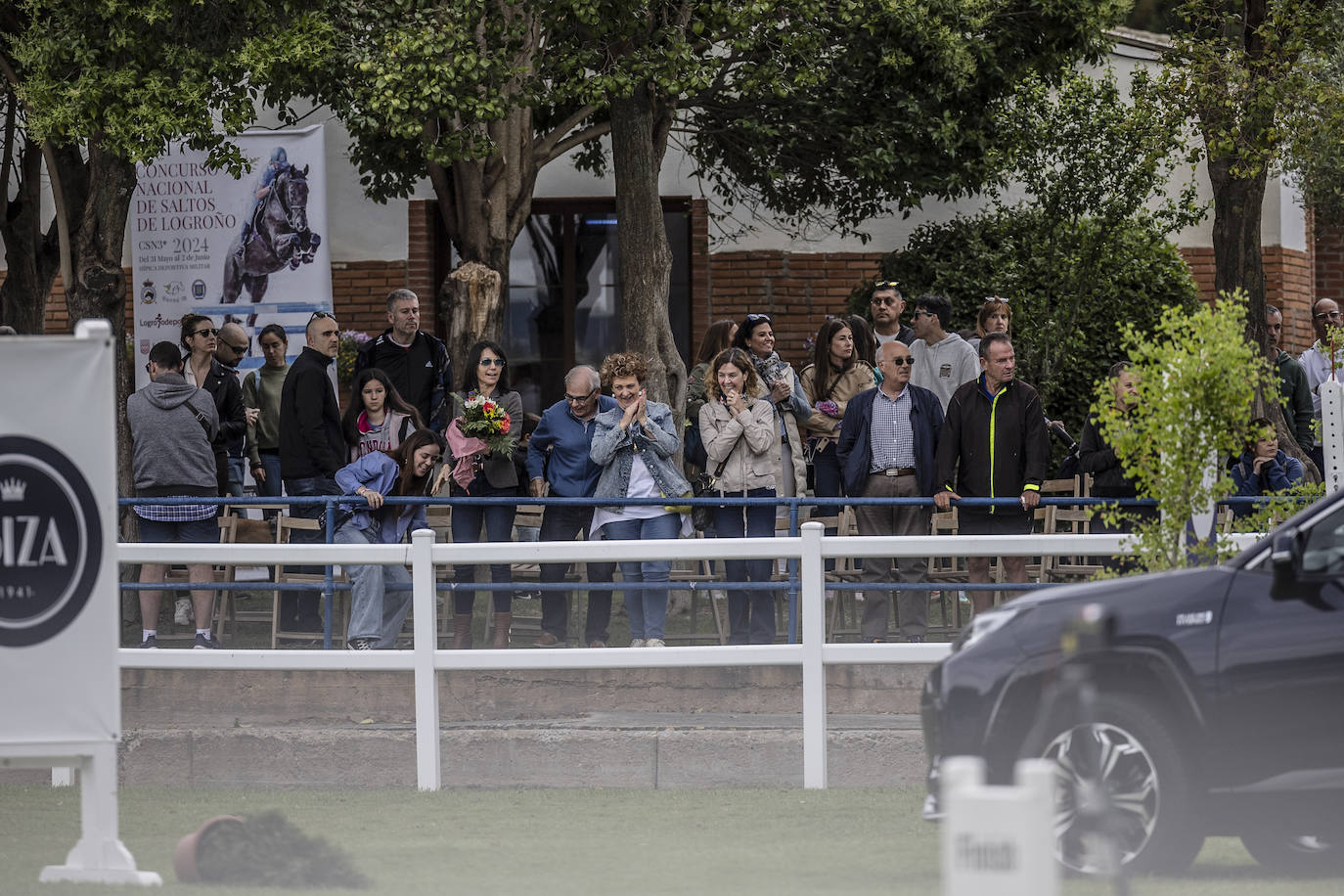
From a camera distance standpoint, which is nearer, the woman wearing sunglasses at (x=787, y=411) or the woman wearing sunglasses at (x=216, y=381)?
the woman wearing sunglasses at (x=787, y=411)

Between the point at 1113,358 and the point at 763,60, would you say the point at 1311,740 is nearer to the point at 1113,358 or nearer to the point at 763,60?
the point at 763,60

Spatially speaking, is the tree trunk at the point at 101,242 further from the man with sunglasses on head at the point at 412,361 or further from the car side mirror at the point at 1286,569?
the car side mirror at the point at 1286,569

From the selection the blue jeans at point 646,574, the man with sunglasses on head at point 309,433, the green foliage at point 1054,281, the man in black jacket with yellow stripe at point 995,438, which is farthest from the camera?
the green foliage at point 1054,281

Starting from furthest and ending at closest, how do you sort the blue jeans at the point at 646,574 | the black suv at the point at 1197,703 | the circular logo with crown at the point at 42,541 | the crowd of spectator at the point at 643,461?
the crowd of spectator at the point at 643,461 < the blue jeans at the point at 646,574 < the circular logo with crown at the point at 42,541 < the black suv at the point at 1197,703

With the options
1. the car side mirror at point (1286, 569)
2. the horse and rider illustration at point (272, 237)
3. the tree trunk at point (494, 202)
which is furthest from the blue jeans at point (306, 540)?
the car side mirror at point (1286, 569)

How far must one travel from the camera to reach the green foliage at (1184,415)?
28.4 ft

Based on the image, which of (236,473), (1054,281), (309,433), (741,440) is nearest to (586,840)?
(741,440)

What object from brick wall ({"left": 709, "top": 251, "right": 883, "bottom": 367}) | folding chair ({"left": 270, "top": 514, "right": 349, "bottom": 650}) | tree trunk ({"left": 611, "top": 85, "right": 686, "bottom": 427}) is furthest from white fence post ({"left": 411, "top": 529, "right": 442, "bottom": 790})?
brick wall ({"left": 709, "top": 251, "right": 883, "bottom": 367})

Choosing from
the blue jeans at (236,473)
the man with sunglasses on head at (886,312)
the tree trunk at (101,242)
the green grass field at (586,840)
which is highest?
the tree trunk at (101,242)

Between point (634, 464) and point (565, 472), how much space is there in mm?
498

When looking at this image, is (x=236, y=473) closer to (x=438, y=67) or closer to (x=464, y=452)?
(x=464, y=452)

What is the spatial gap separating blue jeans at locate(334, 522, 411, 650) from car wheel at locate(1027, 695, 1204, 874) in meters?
5.01

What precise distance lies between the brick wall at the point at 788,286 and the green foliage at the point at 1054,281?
1.07 meters

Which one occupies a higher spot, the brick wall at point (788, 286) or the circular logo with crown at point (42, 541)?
the brick wall at point (788, 286)
